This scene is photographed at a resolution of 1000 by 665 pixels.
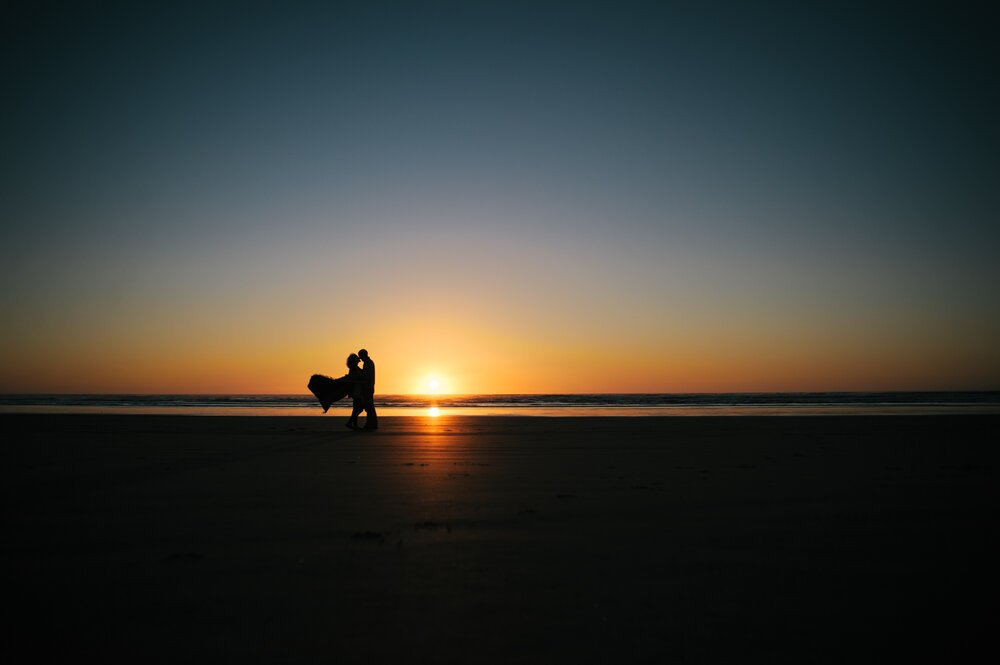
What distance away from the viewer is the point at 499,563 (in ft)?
13.8

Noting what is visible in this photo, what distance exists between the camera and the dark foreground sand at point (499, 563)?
3006 mm

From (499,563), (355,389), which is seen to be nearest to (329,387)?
(355,389)

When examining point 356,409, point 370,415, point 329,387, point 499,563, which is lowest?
point 499,563

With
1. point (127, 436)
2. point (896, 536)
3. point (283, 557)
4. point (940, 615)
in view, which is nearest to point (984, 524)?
point (896, 536)

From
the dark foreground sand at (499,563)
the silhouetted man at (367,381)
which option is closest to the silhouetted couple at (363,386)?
the silhouetted man at (367,381)

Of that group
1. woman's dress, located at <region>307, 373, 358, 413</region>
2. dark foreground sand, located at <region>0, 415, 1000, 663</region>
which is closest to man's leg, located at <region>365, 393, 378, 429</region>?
woman's dress, located at <region>307, 373, 358, 413</region>

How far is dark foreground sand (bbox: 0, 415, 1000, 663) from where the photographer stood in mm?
3006

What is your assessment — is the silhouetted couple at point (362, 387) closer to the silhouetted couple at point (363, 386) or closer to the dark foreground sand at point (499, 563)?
the silhouetted couple at point (363, 386)

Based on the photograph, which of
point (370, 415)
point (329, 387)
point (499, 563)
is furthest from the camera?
point (329, 387)

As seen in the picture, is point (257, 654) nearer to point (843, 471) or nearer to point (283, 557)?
point (283, 557)

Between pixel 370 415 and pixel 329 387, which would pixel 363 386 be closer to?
pixel 370 415

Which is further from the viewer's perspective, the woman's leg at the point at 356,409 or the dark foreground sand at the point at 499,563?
the woman's leg at the point at 356,409

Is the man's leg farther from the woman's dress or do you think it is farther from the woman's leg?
the woman's dress

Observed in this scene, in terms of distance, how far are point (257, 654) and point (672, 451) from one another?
9.47m
